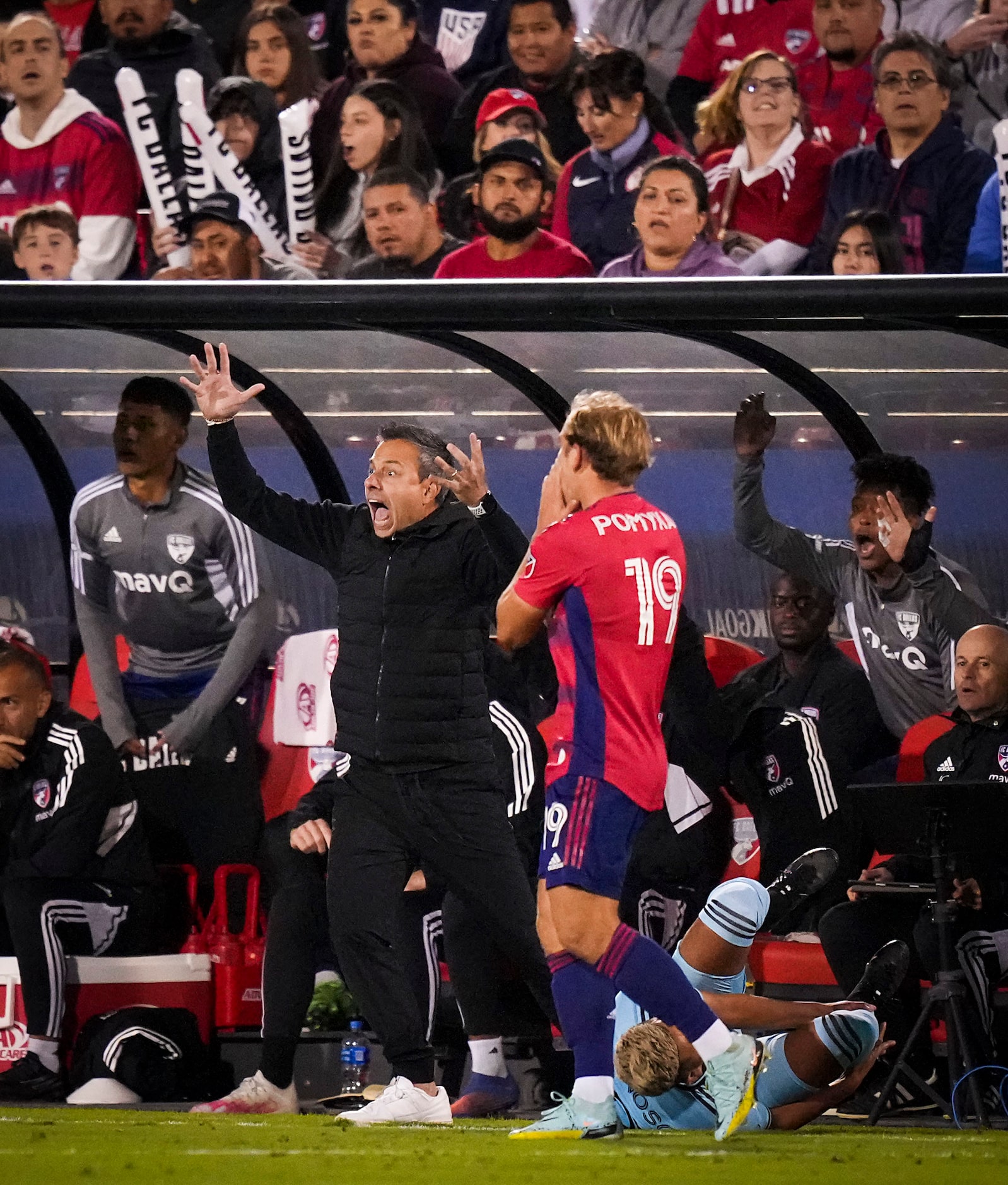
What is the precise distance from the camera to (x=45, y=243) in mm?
5973

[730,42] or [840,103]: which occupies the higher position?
A: [730,42]

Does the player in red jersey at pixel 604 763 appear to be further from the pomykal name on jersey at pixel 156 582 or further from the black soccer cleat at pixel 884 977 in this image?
the pomykal name on jersey at pixel 156 582

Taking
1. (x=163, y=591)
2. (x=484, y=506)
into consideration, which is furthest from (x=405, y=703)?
(x=163, y=591)

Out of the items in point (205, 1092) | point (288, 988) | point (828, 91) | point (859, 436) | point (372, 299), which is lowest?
point (205, 1092)

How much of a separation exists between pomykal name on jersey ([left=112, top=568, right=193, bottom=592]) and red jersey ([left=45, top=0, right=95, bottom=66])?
2.36m

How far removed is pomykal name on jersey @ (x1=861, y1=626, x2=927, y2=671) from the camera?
5.34 m

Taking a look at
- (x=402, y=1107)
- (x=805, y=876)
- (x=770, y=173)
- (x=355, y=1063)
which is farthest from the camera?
(x=770, y=173)

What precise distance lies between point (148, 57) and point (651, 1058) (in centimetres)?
451

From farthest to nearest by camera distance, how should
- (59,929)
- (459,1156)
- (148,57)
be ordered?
(148,57) < (59,929) < (459,1156)

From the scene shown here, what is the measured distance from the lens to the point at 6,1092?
5.04 m

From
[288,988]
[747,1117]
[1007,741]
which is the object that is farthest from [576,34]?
[747,1117]

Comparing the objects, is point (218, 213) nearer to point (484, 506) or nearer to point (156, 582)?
point (156, 582)

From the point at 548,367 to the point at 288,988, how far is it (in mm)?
2247

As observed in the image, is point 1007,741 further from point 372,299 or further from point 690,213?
point 372,299
